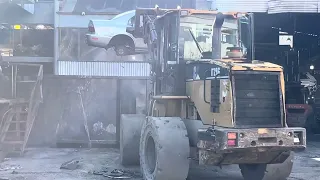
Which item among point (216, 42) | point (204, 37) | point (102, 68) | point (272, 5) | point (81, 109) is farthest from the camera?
point (102, 68)

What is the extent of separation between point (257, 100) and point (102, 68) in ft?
24.1

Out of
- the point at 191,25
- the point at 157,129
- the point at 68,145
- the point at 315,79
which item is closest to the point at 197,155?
the point at 157,129

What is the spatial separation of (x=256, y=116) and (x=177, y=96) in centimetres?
149

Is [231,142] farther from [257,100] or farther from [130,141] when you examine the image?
[130,141]

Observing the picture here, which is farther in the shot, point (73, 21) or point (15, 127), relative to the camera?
point (73, 21)

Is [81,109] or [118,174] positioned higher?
[81,109]

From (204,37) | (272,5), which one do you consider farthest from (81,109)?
(272,5)

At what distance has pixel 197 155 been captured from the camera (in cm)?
676

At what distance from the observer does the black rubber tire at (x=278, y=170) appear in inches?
286

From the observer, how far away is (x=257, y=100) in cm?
640

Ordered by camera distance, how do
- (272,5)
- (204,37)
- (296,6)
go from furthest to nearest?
(272,5)
(296,6)
(204,37)

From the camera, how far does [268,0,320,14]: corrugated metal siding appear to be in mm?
12195

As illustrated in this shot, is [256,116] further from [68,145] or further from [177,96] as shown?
[68,145]

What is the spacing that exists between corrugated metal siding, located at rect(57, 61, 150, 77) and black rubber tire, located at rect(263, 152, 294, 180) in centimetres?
639
